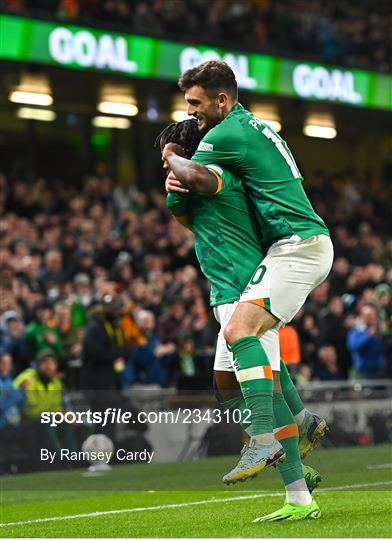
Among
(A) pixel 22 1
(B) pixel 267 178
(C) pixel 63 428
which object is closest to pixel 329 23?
(A) pixel 22 1

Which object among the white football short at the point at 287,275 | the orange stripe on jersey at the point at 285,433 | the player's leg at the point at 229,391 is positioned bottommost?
the orange stripe on jersey at the point at 285,433

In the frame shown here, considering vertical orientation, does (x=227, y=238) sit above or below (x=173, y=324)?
above

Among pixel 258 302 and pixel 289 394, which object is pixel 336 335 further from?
pixel 258 302

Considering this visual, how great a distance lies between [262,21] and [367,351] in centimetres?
1086

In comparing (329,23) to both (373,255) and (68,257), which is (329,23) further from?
(68,257)

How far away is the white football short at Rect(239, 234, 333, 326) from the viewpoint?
6.89 m

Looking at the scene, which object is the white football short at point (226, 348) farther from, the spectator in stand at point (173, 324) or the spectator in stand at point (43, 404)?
the spectator in stand at point (173, 324)

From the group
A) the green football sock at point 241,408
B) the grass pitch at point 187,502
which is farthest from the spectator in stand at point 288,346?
the green football sock at point 241,408

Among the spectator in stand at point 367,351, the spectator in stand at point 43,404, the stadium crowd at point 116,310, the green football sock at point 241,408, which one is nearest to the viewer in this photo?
the green football sock at point 241,408

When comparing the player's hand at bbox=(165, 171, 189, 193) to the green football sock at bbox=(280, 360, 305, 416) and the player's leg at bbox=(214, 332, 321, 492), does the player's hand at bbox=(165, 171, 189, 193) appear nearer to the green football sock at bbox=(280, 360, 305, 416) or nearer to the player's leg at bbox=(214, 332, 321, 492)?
the player's leg at bbox=(214, 332, 321, 492)

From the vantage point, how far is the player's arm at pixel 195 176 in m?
6.77

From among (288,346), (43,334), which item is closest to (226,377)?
(288,346)

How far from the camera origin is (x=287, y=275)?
22.7 feet

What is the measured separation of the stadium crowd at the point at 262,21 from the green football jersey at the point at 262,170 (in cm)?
1361
